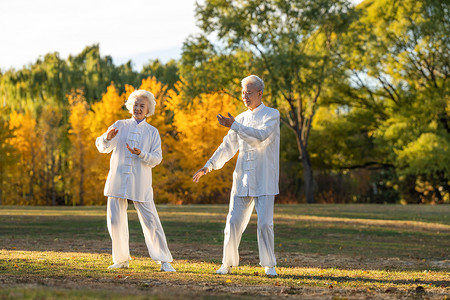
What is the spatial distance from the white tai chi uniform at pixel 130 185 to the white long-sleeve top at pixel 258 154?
1067 millimetres

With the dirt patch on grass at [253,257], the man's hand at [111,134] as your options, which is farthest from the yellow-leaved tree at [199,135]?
the man's hand at [111,134]

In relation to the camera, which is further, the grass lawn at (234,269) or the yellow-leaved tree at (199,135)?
the yellow-leaved tree at (199,135)

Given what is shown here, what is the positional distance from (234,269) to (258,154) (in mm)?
1679

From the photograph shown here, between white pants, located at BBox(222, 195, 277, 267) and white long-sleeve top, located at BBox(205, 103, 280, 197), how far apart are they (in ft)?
0.38

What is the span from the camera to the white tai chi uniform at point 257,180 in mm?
7203

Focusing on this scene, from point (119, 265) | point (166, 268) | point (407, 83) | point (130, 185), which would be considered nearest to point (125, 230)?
point (119, 265)

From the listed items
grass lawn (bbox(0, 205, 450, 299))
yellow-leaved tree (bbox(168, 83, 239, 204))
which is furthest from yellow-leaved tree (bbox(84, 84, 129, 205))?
grass lawn (bbox(0, 205, 450, 299))

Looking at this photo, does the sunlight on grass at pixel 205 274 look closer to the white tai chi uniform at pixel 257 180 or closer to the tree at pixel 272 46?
the white tai chi uniform at pixel 257 180

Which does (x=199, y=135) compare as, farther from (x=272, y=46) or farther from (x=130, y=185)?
(x=130, y=185)

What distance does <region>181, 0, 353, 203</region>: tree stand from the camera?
34.8 meters

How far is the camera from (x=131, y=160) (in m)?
7.62

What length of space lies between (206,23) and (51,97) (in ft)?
59.0

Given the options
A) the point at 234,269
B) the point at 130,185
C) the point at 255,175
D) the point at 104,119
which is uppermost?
the point at 104,119

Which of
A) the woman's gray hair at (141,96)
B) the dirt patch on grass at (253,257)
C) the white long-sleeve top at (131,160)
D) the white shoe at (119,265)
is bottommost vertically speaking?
the dirt patch on grass at (253,257)
